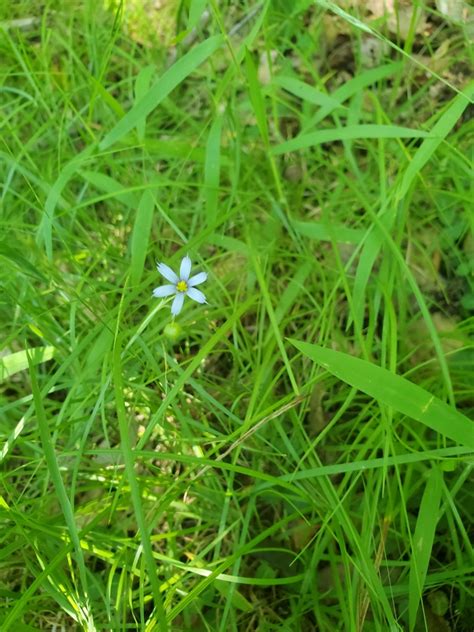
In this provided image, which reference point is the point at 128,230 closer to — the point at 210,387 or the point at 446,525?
the point at 210,387

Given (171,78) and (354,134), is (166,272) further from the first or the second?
(354,134)

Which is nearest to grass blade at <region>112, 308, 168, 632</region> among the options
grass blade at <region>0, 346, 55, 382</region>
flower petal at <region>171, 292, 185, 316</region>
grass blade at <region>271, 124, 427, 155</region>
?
flower petal at <region>171, 292, 185, 316</region>

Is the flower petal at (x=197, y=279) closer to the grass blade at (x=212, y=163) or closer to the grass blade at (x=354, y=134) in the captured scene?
the grass blade at (x=212, y=163)

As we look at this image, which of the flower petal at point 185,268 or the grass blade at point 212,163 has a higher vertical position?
the grass blade at point 212,163

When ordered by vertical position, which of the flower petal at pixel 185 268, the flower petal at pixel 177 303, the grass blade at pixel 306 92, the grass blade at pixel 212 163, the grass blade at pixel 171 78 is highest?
the grass blade at pixel 171 78

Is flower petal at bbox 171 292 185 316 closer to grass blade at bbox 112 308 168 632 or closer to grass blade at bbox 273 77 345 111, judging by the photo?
grass blade at bbox 112 308 168 632

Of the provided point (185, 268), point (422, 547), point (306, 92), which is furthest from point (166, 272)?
point (422, 547)

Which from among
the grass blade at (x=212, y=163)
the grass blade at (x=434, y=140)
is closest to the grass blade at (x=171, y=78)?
the grass blade at (x=212, y=163)
